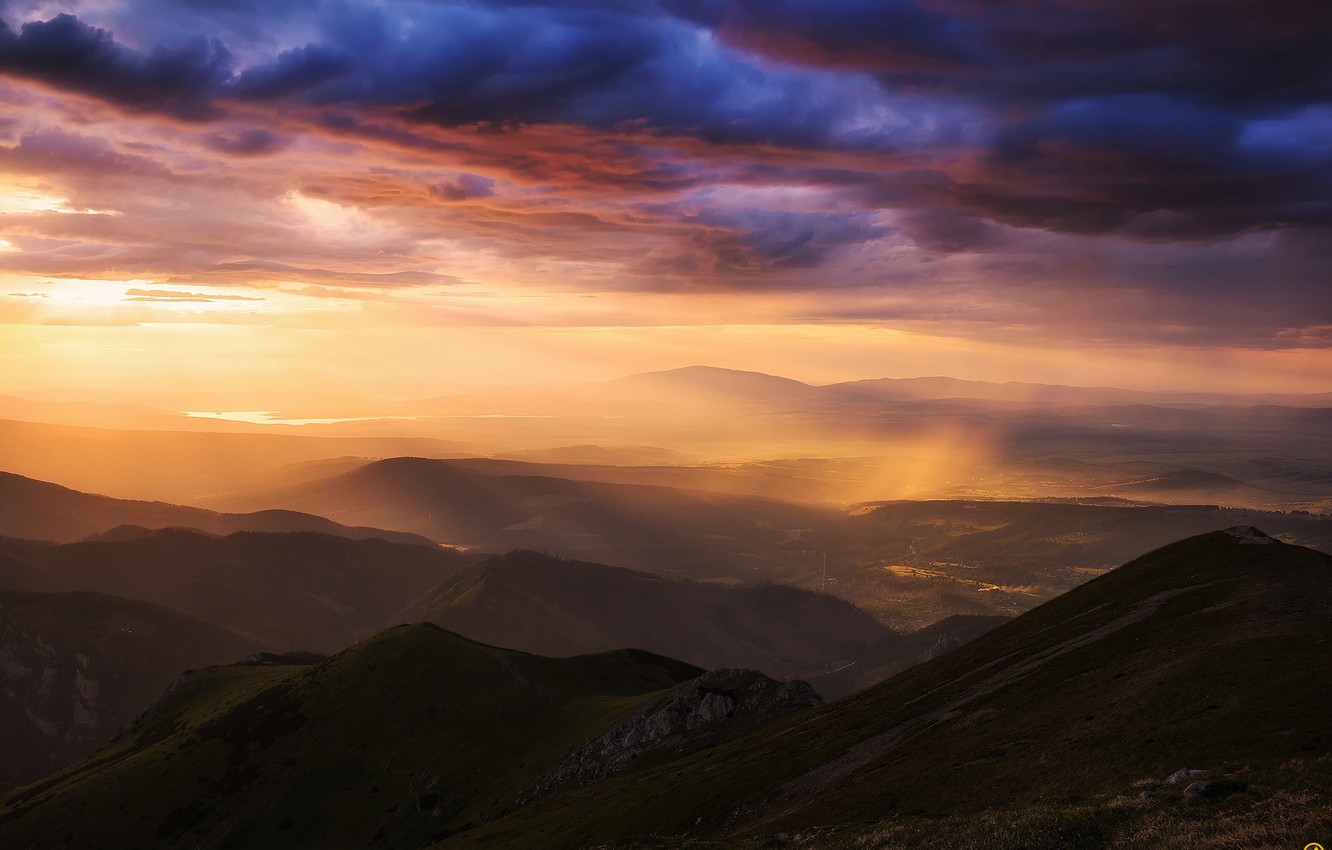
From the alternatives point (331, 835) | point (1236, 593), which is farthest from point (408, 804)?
point (1236, 593)

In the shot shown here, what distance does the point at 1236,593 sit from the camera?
75.6 m

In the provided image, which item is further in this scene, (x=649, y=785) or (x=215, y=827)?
(x=215, y=827)

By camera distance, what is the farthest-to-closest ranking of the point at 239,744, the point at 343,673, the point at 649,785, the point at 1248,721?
the point at 343,673
the point at 239,744
the point at 649,785
the point at 1248,721

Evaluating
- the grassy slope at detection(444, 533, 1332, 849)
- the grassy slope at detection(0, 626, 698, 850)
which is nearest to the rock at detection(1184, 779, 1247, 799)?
the grassy slope at detection(444, 533, 1332, 849)

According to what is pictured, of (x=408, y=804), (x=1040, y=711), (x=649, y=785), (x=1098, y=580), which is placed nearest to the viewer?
(x=1040, y=711)

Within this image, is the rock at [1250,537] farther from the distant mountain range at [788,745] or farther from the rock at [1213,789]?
the rock at [1213,789]

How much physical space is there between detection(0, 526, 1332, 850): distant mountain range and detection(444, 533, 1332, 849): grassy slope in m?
0.28

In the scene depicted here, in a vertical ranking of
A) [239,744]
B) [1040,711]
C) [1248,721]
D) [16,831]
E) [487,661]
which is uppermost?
[1248,721]

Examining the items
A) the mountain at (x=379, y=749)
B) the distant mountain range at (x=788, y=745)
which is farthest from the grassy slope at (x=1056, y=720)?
the mountain at (x=379, y=749)

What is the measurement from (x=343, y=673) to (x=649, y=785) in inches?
3821

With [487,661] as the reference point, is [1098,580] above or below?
above

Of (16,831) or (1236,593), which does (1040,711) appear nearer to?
(1236,593)

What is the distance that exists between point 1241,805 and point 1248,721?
12651 millimetres

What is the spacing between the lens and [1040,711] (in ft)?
202
